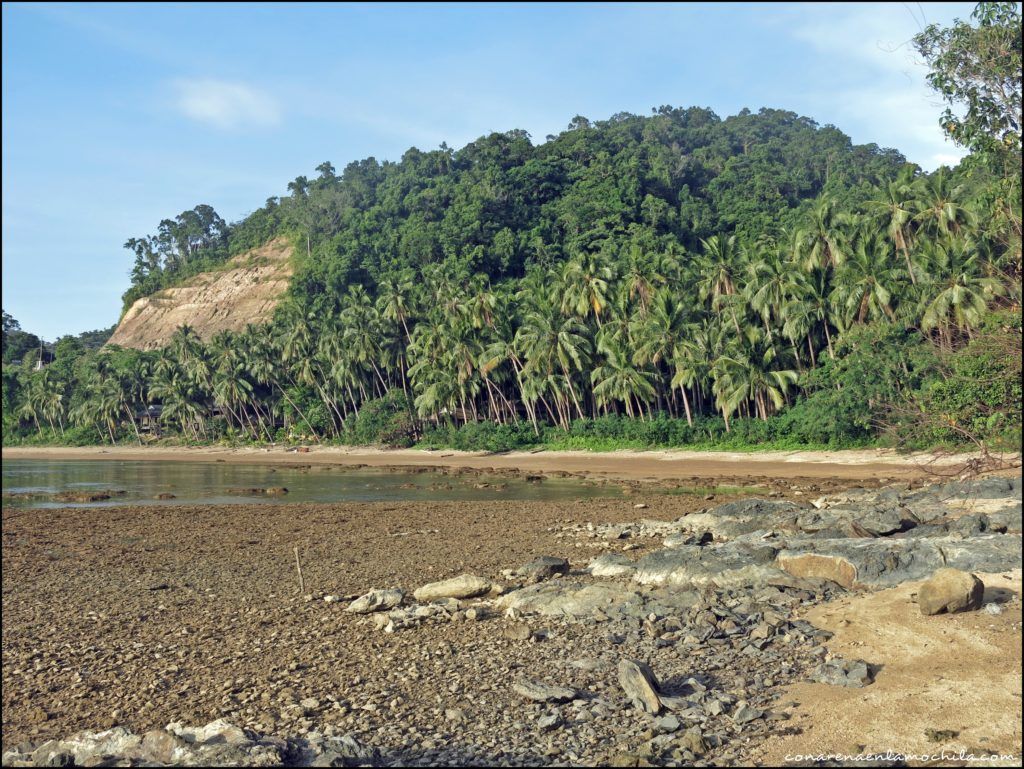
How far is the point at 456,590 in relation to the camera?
1505 centimetres

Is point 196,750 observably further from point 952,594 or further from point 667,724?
point 952,594

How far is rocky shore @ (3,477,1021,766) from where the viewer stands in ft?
28.1

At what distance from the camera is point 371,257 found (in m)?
99.8

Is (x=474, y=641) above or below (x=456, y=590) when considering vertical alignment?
below

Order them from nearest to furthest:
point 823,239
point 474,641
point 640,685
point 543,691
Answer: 1. point 640,685
2. point 543,691
3. point 474,641
4. point 823,239

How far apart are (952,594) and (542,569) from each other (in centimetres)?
768

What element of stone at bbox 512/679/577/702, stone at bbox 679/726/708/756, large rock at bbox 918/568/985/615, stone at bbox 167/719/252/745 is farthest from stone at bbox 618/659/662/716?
large rock at bbox 918/568/985/615

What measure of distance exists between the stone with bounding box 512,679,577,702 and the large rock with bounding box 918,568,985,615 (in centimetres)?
533

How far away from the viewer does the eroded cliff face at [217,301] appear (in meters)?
113

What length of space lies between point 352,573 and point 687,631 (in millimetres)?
8608

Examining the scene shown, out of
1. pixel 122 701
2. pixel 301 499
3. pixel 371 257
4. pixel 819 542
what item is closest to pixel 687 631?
pixel 819 542

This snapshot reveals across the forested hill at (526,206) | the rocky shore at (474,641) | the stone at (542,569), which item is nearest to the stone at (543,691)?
the rocky shore at (474,641)

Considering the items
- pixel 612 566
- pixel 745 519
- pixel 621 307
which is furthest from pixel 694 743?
pixel 621 307

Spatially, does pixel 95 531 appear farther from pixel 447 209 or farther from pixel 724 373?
pixel 447 209
